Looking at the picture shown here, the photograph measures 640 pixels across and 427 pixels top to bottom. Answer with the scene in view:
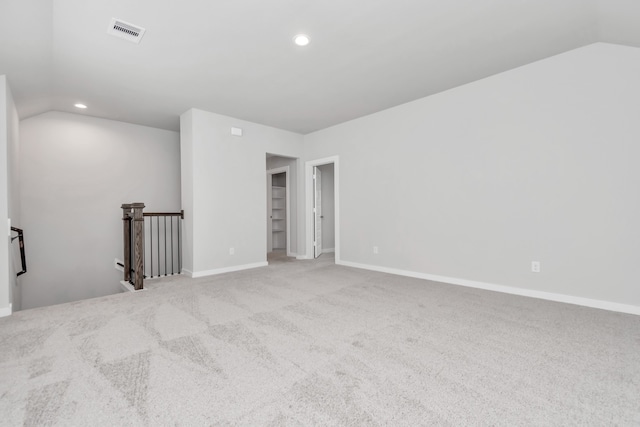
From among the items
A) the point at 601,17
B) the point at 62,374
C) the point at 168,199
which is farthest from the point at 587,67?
the point at 168,199

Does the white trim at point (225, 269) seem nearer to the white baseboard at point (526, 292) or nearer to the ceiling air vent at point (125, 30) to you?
the white baseboard at point (526, 292)

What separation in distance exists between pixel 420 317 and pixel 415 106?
3079 millimetres

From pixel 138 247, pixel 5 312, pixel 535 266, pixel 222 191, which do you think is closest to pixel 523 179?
pixel 535 266

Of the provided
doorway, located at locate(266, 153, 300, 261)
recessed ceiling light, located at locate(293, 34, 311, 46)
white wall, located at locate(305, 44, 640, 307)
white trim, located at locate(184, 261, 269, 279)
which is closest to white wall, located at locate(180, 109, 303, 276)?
white trim, located at locate(184, 261, 269, 279)

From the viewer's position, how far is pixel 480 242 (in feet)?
12.2

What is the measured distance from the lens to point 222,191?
4906 mm

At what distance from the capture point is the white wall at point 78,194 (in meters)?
4.38

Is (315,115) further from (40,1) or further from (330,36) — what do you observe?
(40,1)

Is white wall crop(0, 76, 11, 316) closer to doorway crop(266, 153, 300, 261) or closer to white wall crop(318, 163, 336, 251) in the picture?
doorway crop(266, 153, 300, 261)

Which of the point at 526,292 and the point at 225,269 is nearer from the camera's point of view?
the point at 526,292

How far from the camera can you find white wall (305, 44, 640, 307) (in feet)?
9.25

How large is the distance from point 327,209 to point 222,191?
3.12 m

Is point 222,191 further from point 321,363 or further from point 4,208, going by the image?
point 321,363

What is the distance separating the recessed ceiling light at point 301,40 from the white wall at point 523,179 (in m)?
2.19
